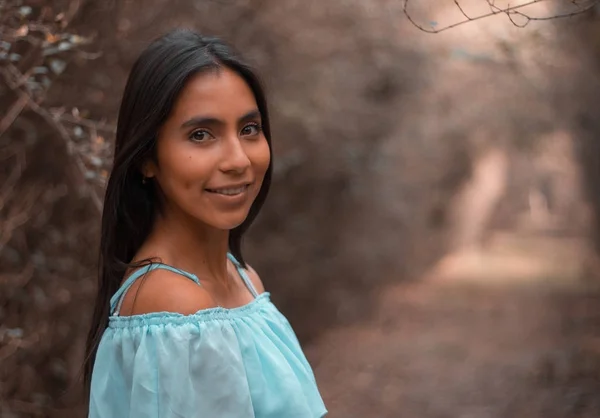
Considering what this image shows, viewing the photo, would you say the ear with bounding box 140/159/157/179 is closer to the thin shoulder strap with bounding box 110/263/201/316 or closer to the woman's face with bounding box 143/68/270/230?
the woman's face with bounding box 143/68/270/230

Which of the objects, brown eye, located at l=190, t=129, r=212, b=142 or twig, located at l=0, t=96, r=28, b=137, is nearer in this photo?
brown eye, located at l=190, t=129, r=212, b=142

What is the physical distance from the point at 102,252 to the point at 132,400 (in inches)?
10.9

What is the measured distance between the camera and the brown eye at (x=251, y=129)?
104cm

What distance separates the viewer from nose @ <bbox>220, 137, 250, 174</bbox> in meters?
0.99

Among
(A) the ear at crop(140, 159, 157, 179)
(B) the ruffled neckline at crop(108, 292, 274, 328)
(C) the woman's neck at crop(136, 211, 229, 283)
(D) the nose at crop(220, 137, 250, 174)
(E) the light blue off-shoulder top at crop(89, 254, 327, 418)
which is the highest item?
(D) the nose at crop(220, 137, 250, 174)

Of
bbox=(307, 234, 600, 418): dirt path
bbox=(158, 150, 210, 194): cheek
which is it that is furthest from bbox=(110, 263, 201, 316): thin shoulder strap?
bbox=(307, 234, 600, 418): dirt path

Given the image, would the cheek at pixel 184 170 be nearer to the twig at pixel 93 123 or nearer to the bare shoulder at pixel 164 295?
the bare shoulder at pixel 164 295

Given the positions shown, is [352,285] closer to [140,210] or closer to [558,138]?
[558,138]

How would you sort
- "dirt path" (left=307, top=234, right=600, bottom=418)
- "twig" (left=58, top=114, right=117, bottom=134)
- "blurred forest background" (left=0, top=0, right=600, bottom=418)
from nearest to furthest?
"twig" (left=58, top=114, right=117, bottom=134)
"blurred forest background" (left=0, top=0, right=600, bottom=418)
"dirt path" (left=307, top=234, right=600, bottom=418)

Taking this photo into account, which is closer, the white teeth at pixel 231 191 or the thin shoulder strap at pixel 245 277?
the white teeth at pixel 231 191

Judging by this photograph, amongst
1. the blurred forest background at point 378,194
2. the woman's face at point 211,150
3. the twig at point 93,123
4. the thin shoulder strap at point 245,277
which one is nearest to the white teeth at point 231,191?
the woman's face at point 211,150

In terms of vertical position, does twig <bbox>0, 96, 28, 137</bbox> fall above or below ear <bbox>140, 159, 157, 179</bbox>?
above

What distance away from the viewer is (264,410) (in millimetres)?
985

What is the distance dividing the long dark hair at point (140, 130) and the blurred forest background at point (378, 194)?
0.84m
